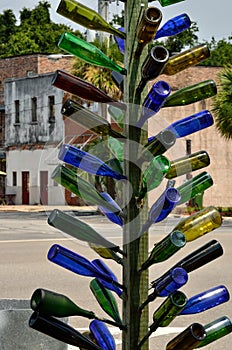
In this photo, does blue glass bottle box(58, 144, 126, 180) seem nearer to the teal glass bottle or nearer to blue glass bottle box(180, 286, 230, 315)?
the teal glass bottle

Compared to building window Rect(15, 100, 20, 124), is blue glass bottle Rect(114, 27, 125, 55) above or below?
above

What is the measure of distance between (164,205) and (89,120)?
0.79 ft

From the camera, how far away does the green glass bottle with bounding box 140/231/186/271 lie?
5.02 ft

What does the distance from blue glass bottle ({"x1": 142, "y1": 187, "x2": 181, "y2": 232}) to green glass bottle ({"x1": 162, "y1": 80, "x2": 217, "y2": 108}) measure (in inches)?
8.2

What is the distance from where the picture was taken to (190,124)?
5.31ft

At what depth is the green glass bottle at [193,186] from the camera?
65.5 inches

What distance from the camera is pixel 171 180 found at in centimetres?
169

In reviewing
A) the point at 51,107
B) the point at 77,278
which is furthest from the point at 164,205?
the point at 51,107

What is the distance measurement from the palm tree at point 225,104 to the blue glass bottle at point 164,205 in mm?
24359

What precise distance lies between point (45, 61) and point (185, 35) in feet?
39.2

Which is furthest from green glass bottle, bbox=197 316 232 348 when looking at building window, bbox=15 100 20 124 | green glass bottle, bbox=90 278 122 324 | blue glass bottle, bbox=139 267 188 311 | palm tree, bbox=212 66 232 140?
building window, bbox=15 100 20 124

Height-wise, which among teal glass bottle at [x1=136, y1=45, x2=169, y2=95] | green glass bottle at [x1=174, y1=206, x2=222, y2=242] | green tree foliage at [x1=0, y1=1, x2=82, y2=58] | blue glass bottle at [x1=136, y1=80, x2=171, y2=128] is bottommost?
green glass bottle at [x1=174, y1=206, x2=222, y2=242]

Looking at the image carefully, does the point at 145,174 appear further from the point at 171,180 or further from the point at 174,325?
the point at 174,325

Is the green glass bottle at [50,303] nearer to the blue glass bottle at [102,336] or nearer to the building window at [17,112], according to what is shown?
the blue glass bottle at [102,336]
